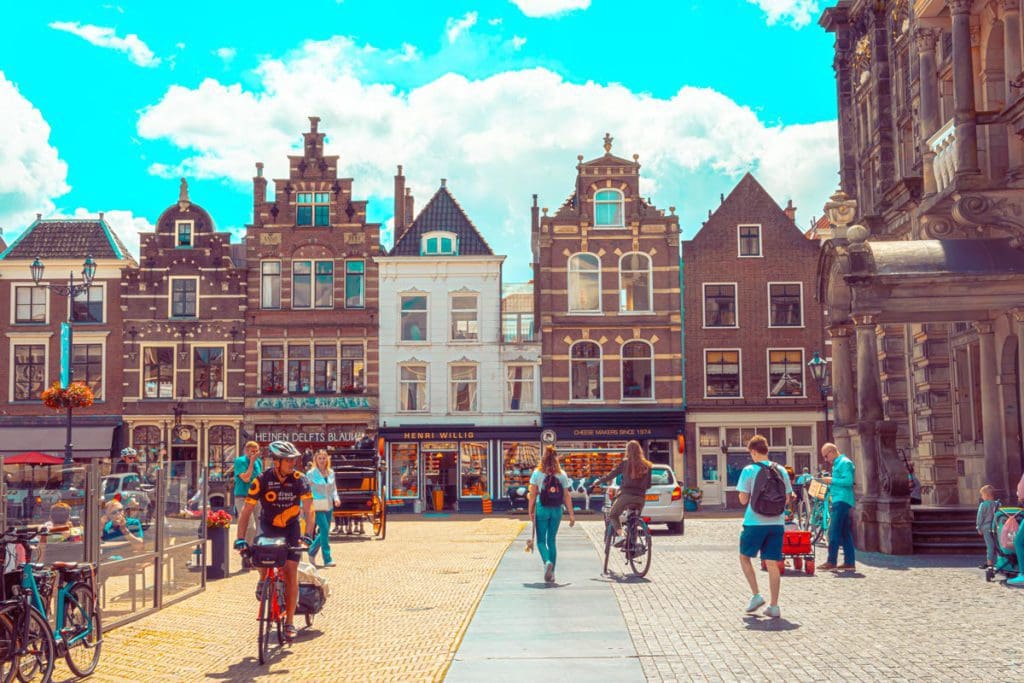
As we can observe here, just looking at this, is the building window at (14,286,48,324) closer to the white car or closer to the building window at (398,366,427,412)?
the building window at (398,366,427,412)

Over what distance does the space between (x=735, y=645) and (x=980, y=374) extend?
15.2 m

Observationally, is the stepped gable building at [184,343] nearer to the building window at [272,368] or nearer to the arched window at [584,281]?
the building window at [272,368]

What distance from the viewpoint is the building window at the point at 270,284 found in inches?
1661

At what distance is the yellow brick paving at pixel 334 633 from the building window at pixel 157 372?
25811 millimetres

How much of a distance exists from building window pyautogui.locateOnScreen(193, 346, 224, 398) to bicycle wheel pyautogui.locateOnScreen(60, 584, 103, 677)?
32.9 meters

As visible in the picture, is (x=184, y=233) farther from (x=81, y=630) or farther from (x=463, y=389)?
(x=81, y=630)

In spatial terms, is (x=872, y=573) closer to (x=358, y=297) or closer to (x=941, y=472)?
(x=941, y=472)

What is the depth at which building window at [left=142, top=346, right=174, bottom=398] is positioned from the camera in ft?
137

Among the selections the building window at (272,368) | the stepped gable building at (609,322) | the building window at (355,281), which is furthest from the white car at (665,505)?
the building window at (272,368)

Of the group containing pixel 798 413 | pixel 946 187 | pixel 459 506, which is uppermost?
pixel 946 187

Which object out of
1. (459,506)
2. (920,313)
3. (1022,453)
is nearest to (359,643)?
(920,313)

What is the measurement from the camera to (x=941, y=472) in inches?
987

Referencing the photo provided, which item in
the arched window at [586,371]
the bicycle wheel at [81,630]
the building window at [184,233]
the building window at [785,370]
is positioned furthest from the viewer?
the building window at [184,233]

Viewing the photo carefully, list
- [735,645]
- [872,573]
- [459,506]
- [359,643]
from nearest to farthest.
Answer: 1. [735,645]
2. [359,643]
3. [872,573]
4. [459,506]
